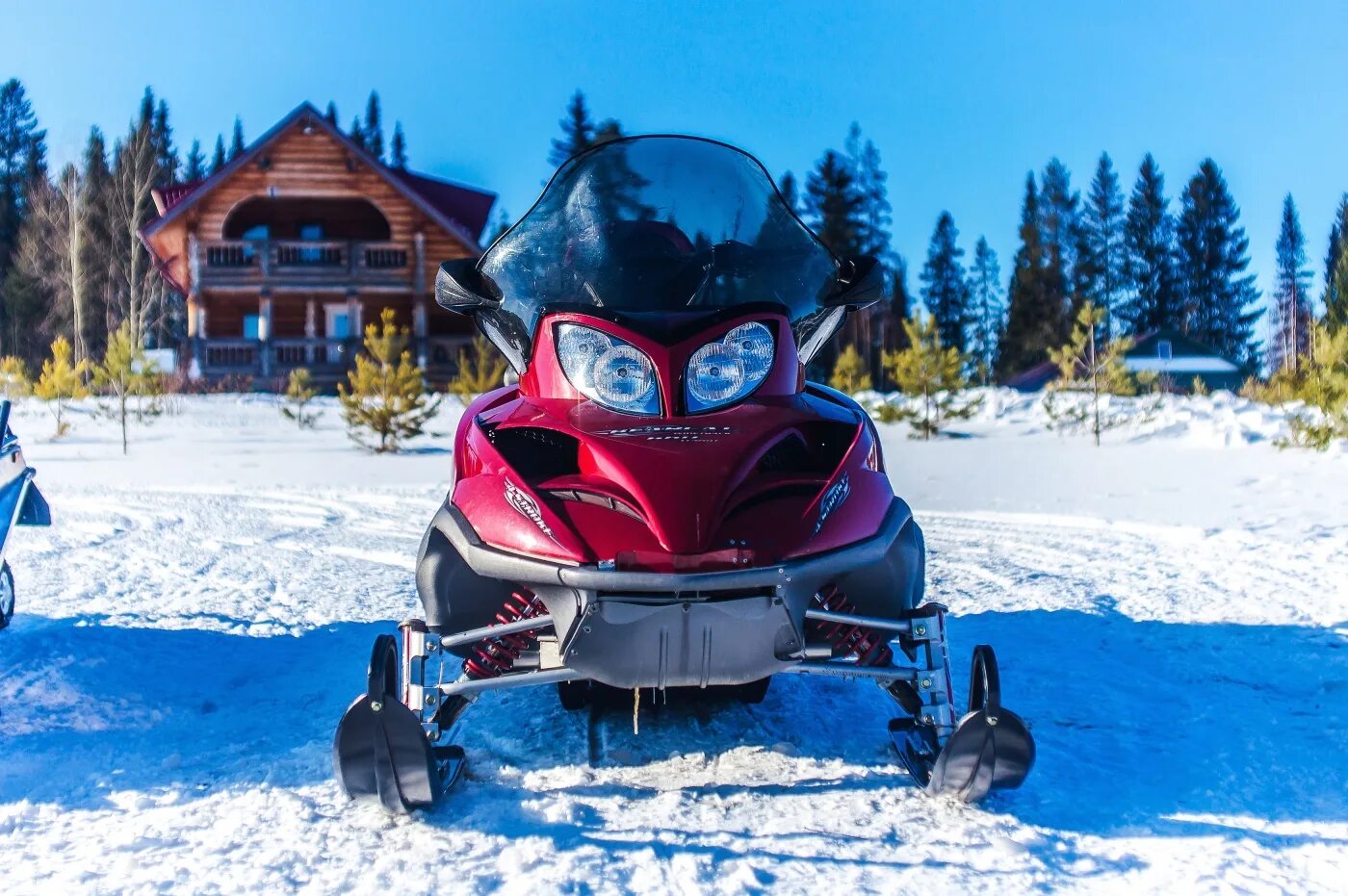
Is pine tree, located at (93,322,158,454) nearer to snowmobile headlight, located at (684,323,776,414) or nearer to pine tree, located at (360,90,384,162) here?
snowmobile headlight, located at (684,323,776,414)

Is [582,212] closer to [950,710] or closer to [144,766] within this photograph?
[950,710]

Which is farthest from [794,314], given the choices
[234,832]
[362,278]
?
[362,278]

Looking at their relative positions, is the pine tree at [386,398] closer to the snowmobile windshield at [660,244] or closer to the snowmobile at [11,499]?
the snowmobile at [11,499]

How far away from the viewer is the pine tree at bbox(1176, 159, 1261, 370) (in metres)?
56.9

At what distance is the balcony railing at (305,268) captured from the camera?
24391mm

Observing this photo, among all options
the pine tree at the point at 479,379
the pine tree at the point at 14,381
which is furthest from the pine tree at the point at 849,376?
the pine tree at the point at 14,381

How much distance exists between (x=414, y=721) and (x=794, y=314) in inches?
56.0

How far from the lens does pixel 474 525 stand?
2.29 metres

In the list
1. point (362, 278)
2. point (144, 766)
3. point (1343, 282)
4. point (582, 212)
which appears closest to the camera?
point (144, 766)

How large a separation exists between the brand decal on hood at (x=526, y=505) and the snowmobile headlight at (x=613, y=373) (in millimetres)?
298

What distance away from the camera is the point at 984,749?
213 cm

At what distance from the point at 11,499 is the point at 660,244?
2893mm

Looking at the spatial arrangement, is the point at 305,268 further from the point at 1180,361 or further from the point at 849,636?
the point at 1180,361

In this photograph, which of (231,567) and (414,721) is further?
(231,567)
